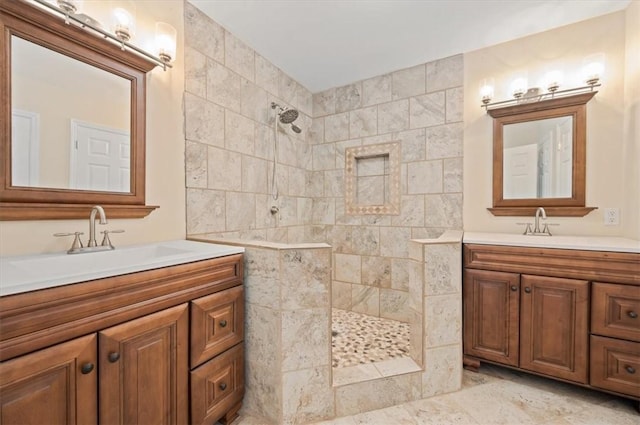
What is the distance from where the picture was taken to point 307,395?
147cm

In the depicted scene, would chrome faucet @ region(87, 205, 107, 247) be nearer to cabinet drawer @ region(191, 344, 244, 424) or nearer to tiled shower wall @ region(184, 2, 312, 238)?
tiled shower wall @ region(184, 2, 312, 238)

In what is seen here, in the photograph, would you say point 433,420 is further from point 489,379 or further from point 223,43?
point 223,43

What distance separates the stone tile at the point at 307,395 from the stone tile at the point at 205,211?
3.67 ft

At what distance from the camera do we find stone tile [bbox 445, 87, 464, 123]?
2.39 m

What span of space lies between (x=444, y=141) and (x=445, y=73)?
2.07ft

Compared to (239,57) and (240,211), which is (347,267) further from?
(239,57)

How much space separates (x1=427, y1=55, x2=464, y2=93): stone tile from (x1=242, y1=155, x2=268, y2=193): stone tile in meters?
1.74

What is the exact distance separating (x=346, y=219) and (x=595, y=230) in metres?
2.02

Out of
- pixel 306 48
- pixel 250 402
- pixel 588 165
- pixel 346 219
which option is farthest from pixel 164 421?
pixel 588 165

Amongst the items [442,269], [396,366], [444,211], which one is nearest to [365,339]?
[396,366]

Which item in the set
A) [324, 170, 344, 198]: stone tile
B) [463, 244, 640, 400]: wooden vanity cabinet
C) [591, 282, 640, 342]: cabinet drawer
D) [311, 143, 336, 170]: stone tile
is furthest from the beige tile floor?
[311, 143, 336, 170]: stone tile

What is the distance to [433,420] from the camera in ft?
4.91

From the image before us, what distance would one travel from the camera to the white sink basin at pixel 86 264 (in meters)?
0.80

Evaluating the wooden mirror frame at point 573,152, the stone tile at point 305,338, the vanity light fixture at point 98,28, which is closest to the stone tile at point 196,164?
the vanity light fixture at point 98,28
